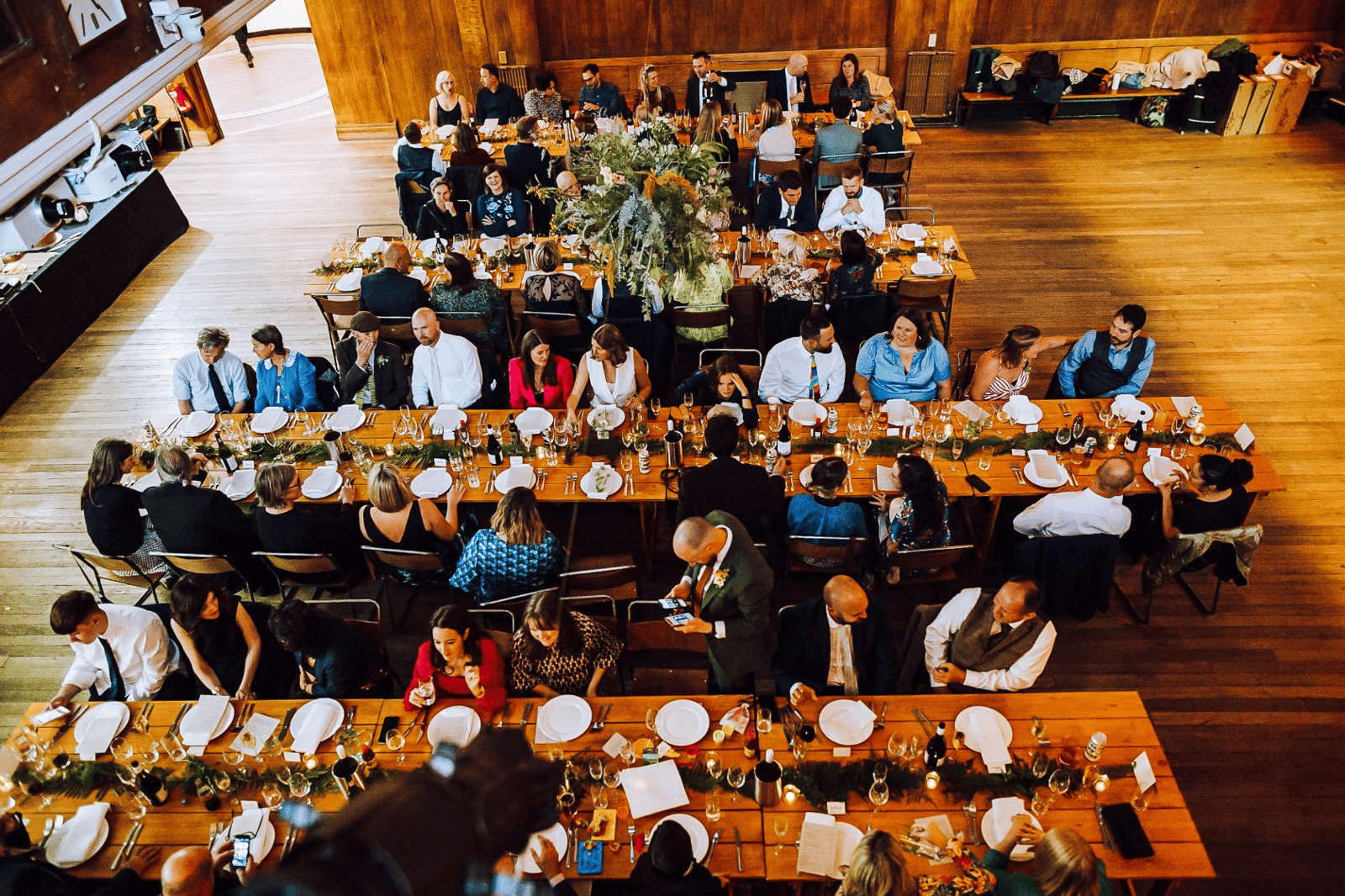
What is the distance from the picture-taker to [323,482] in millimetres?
5191

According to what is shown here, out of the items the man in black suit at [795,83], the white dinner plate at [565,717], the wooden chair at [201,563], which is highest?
the man in black suit at [795,83]

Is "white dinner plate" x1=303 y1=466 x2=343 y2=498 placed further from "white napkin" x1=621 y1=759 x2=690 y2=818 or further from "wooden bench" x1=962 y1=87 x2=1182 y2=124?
"wooden bench" x1=962 y1=87 x2=1182 y2=124

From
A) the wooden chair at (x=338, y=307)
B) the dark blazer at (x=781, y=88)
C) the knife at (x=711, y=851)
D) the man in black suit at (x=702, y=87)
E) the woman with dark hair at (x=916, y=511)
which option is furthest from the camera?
the dark blazer at (x=781, y=88)

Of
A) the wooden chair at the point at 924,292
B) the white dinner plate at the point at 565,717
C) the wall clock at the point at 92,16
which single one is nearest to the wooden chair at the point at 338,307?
the wall clock at the point at 92,16

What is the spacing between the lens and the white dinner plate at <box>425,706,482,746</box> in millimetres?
3691

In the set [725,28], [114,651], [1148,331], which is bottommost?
[1148,331]

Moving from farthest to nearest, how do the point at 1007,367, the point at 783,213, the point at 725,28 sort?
the point at 725,28
the point at 783,213
the point at 1007,367

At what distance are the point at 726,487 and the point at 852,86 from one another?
7.79 meters

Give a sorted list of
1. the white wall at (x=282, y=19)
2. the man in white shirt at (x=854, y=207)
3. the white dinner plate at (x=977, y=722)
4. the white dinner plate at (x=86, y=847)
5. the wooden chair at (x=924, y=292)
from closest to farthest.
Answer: the white dinner plate at (x=86, y=847) → the white dinner plate at (x=977, y=722) → the wooden chair at (x=924, y=292) → the man in white shirt at (x=854, y=207) → the white wall at (x=282, y=19)

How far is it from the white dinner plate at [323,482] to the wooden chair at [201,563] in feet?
1.89

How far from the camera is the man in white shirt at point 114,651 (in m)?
4.02

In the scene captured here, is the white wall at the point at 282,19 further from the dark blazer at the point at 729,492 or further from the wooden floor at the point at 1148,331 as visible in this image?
the dark blazer at the point at 729,492

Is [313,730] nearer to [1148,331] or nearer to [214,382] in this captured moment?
[214,382]

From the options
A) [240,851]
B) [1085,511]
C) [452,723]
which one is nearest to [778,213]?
[1085,511]
